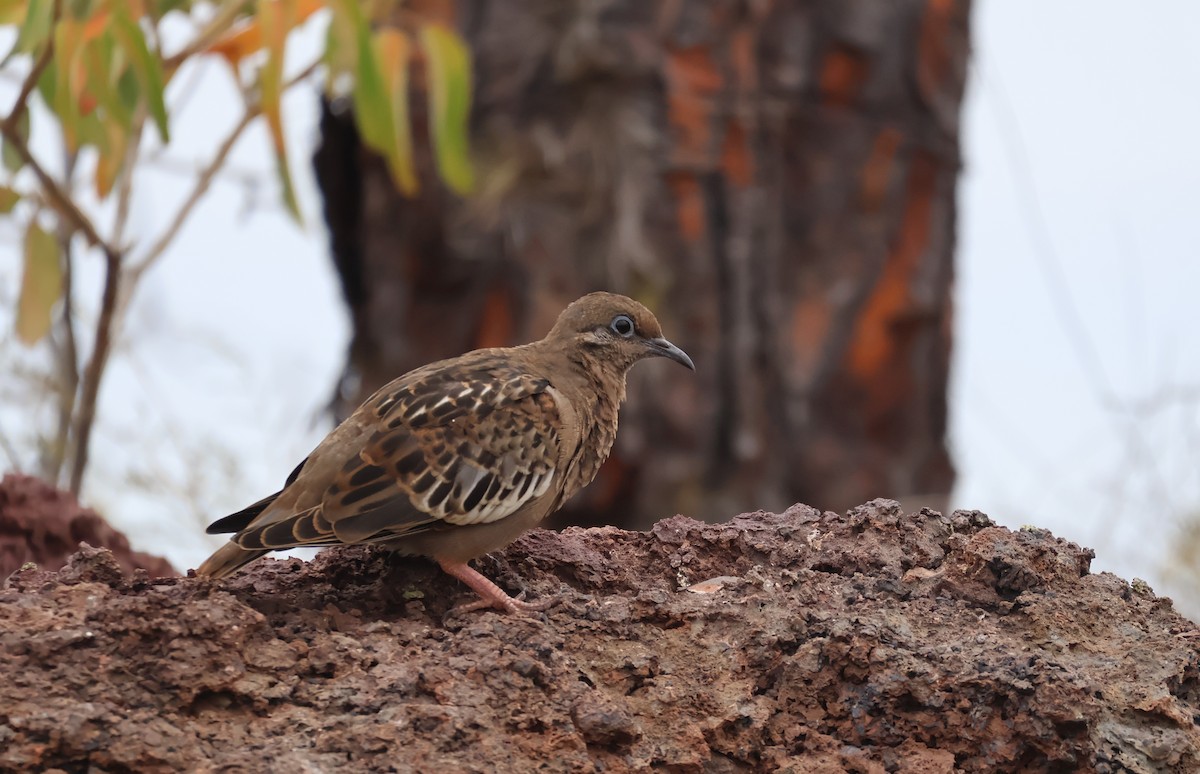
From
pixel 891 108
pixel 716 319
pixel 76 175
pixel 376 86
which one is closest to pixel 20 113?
pixel 376 86

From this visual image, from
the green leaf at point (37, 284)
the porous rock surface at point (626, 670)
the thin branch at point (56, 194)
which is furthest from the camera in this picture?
the green leaf at point (37, 284)

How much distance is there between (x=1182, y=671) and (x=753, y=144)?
6.89 m

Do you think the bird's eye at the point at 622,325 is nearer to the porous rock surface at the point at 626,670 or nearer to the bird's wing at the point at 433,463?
the bird's wing at the point at 433,463

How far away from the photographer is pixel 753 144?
1024 centimetres

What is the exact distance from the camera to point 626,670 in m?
3.64

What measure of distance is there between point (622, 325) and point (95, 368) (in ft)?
8.90

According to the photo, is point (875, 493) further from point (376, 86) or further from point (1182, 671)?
point (1182, 671)

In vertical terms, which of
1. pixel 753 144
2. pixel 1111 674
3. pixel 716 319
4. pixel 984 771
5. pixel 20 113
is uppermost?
pixel 753 144

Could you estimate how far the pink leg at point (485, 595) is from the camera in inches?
152

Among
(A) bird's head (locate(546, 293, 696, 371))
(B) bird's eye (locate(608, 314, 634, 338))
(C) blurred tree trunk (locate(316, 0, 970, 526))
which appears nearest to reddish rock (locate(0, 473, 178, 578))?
(A) bird's head (locate(546, 293, 696, 371))

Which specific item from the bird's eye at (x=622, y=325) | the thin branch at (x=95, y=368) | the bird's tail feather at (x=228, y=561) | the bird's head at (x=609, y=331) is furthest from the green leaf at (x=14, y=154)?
the bird's tail feather at (x=228, y=561)

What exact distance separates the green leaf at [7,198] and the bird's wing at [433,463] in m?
2.50

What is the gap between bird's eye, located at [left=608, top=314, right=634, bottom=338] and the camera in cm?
512

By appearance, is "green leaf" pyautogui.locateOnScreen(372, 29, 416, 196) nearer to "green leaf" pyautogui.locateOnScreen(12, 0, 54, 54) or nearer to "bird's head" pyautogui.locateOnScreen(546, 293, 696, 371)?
"green leaf" pyautogui.locateOnScreen(12, 0, 54, 54)
